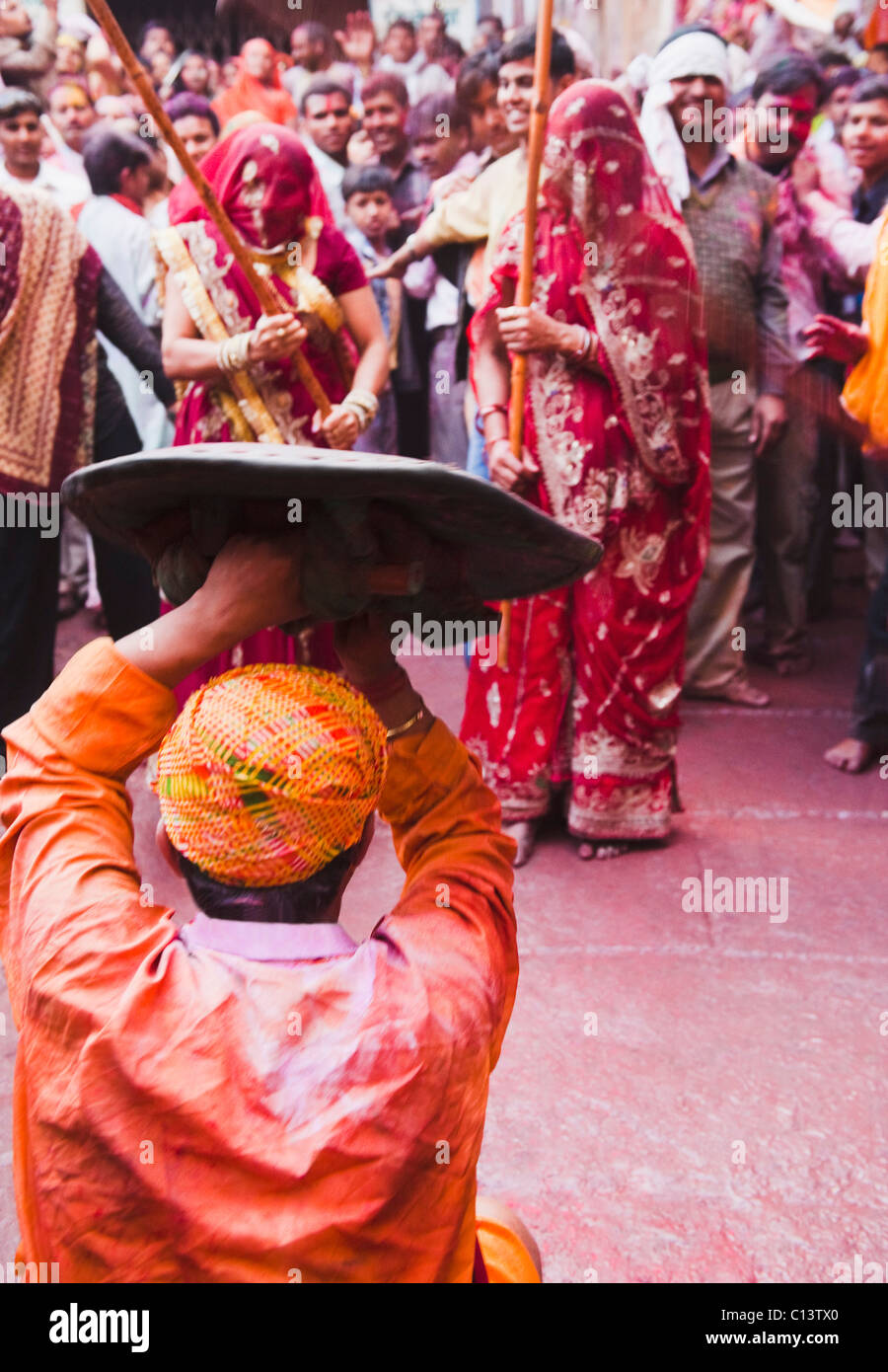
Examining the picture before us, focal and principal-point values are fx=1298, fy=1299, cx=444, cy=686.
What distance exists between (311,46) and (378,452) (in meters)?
3.93

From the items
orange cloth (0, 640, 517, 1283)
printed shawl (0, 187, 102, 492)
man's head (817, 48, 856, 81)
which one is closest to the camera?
orange cloth (0, 640, 517, 1283)

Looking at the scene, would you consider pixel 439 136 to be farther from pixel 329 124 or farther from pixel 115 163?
pixel 115 163

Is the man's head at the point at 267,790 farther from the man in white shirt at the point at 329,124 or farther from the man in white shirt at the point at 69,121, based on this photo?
the man in white shirt at the point at 69,121

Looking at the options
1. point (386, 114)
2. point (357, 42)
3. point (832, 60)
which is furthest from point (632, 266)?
point (357, 42)

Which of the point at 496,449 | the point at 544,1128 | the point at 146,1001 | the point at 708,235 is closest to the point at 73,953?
the point at 146,1001

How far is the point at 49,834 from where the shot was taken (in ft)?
4.08

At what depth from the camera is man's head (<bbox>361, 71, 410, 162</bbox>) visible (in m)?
6.43

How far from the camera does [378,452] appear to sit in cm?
500

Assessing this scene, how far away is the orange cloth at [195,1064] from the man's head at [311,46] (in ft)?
24.1

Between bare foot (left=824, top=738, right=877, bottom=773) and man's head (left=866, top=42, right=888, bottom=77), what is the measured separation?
376cm

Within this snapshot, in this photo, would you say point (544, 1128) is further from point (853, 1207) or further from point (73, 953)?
point (73, 953)

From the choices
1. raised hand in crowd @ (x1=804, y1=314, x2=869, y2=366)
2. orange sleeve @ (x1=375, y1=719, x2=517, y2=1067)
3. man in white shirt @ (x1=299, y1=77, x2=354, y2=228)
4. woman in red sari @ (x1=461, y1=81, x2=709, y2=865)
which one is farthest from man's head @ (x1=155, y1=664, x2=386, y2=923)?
man in white shirt @ (x1=299, y1=77, x2=354, y2=228)

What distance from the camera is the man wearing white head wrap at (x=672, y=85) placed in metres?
4.50

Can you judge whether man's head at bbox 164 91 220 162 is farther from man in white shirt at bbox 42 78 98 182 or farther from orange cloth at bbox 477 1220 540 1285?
orange cloth at bbox 477 1220 540 1285
